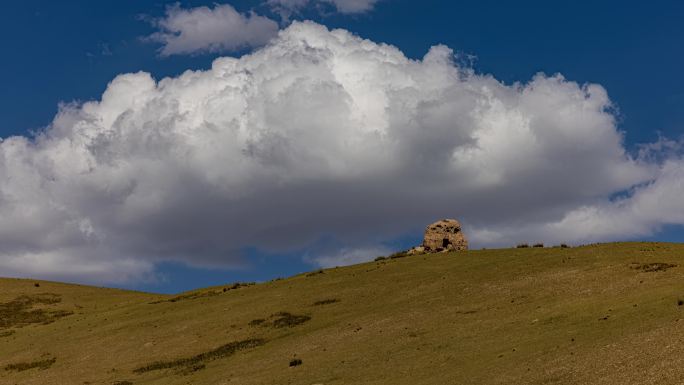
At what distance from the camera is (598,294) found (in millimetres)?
48375

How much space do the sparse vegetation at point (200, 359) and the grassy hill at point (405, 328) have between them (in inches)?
7.9

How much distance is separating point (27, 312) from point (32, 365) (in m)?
33.1

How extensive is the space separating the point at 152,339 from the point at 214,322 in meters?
5.93

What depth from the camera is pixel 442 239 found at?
294 feet

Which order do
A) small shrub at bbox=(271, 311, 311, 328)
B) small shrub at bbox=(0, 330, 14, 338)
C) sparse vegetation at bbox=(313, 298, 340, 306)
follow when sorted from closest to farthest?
small shrub at bbox=(271, 311, 311, 328) < sparse vegetation at bbox=(313, 298, 340, 306) < small shrub at bbox=(0, 330, 14, 338)

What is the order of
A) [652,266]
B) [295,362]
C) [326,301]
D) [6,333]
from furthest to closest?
1. [6,333]
2. [326,301]
3. [652,266]
4. [295,362]

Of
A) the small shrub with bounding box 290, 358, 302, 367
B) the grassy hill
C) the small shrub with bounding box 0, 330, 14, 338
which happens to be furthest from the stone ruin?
the small shrub with bounding box 0, 330, 14, 338

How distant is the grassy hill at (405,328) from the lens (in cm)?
3522

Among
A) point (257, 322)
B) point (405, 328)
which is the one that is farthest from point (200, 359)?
point (405, 328)

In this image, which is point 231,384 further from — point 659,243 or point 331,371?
point 659,243

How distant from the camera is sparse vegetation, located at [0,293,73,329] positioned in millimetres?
83250

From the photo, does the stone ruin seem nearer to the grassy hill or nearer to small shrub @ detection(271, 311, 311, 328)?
the grassy hill

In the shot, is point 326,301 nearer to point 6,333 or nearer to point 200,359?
point 200,359

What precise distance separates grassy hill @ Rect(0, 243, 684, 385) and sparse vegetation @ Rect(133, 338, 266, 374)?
20cm
